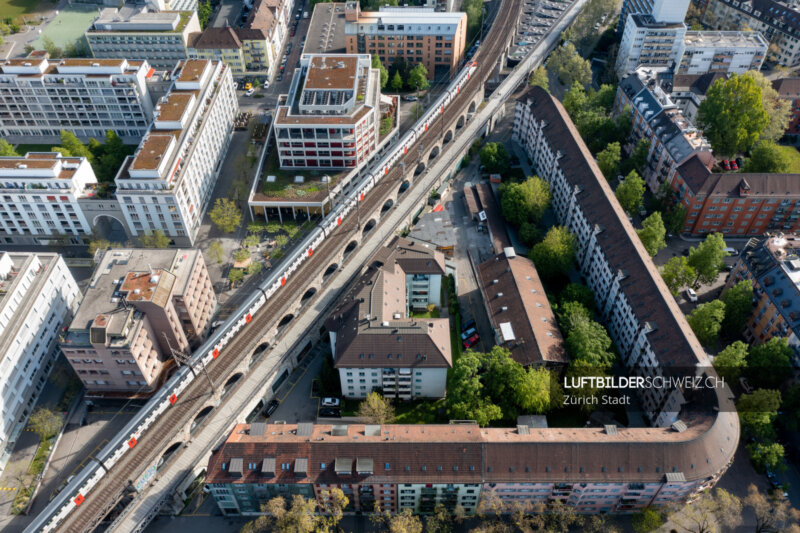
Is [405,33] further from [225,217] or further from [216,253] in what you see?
[216,253]

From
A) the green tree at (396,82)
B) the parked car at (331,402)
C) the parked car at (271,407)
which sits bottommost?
the parked car at (271,407)

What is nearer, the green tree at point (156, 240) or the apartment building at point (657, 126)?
the green tree at point (156, 240)

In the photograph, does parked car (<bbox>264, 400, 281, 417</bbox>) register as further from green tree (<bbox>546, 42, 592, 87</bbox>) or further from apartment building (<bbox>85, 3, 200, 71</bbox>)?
green tree (<bbox>546, 42, 592, 87</bbox>)

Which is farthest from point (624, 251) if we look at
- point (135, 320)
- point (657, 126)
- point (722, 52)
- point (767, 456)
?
point (722, 52)

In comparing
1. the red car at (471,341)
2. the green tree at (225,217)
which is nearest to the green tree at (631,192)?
the red car at (471,341)

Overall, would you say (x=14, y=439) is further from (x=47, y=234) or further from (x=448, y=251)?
(x=448, y=251)

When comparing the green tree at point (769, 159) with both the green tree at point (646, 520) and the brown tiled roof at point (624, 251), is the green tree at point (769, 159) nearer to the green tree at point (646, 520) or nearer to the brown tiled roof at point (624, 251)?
the brown tiled roof at point (624, 251)

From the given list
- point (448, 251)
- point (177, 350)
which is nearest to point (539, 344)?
point (448, 251)
